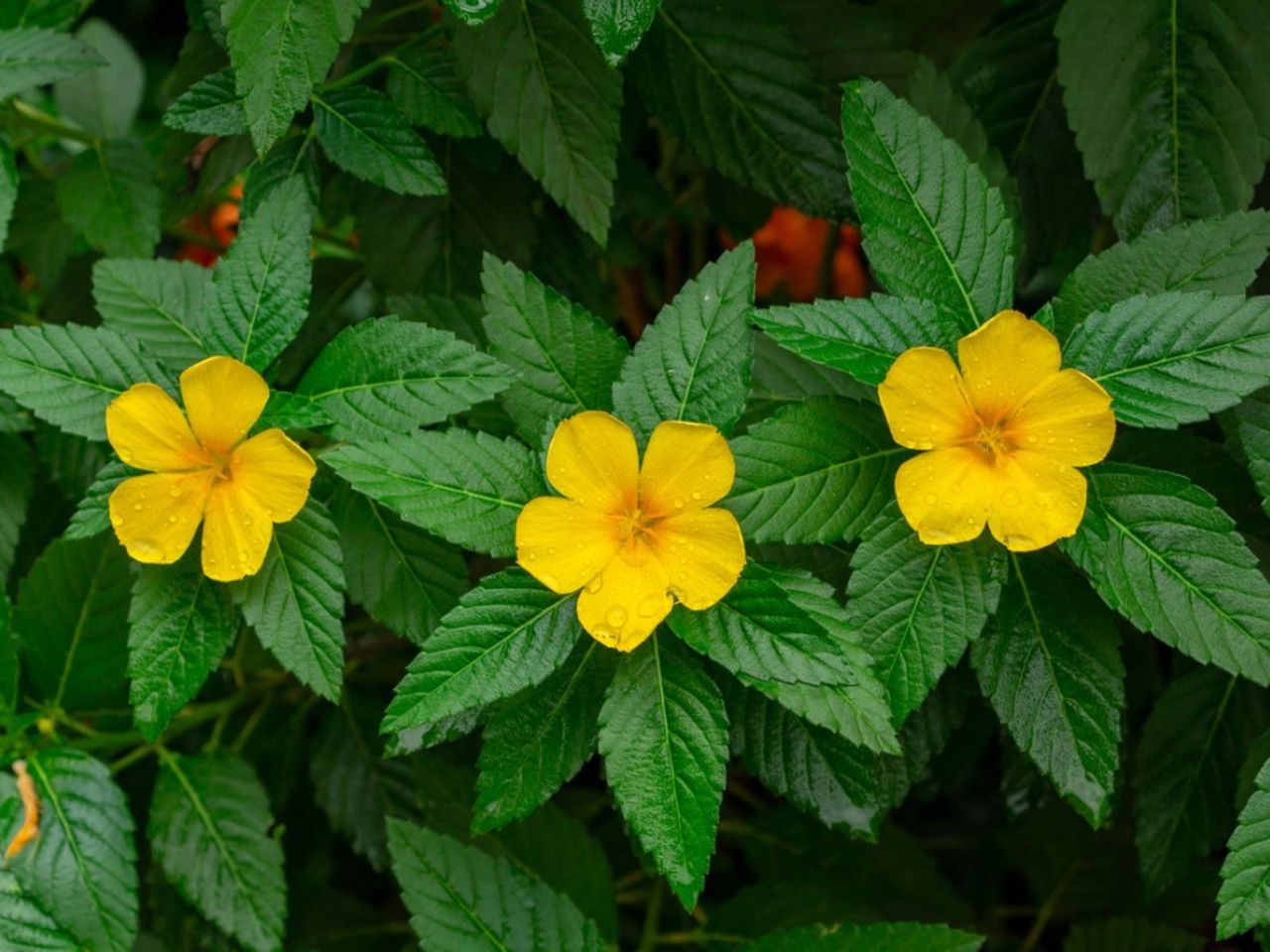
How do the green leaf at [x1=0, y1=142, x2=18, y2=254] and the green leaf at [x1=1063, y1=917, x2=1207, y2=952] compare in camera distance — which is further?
the green leaf at [x1=1063, y1=917, x2=1207, y2=952]

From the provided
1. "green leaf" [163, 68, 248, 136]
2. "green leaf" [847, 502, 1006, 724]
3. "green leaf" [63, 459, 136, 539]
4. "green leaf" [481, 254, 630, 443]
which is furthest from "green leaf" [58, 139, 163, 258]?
"green leaf" [847, 502, 1006, 724]

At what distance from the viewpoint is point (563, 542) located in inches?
34.7

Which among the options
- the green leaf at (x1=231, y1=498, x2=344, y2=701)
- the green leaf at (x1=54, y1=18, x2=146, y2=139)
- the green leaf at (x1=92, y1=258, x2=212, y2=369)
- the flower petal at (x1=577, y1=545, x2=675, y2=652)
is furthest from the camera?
the green leaf at (x1=54, y1=18, x2=146, y2=139)

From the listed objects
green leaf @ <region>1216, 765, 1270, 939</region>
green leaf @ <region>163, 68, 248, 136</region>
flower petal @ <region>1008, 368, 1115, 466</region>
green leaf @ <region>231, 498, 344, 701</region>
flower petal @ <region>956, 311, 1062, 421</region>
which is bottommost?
green leaf @ <region>1216, 765, 1270, 939</region>

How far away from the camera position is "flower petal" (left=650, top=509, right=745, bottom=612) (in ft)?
2.85

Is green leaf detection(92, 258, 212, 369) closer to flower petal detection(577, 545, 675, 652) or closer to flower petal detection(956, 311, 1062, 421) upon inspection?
flower petal detection(577, 545, 675, 652)

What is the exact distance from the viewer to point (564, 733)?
98 centimetres

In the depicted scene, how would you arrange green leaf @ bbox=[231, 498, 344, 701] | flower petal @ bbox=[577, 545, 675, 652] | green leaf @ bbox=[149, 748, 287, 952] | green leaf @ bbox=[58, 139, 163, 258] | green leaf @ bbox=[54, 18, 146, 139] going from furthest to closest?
1. green leaf @ bbox=[54, 18, 146, 139]
2. green leaf @ bbox=[58, 139, 163, 258]
3. green leaf @ bbox=[149, 748, 287, 952]
4. green leaf @ bbox=[231, 498, 344, 701]
5. flower petal @ bbox=[577, 545, 675, 652]

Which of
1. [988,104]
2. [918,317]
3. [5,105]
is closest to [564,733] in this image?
[918,317]

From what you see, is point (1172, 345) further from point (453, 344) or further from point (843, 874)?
point (843, 874)

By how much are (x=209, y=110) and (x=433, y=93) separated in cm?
20

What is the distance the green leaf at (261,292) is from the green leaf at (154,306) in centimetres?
3

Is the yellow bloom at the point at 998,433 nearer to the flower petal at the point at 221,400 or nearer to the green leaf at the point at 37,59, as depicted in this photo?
the flower petal at the point at 221,400

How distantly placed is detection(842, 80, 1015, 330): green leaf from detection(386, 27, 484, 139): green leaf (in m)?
0.37
